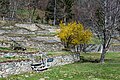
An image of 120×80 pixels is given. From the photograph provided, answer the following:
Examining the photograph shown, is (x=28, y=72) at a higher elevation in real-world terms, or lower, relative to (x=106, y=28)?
lower

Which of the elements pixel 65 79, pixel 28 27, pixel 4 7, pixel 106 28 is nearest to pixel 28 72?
pixel 65 79

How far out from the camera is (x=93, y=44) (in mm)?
64000

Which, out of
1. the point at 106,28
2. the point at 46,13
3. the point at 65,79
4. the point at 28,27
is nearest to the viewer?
the point at 65,79

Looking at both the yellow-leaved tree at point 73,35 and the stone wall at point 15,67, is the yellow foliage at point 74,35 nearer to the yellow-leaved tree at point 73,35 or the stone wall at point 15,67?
the yellow-leaved tree at point 73,35

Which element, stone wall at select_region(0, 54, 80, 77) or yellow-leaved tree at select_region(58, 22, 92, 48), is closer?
stone wall at select_region(0, 54, 80, 77)

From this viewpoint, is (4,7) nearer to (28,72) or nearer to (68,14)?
(68,14)

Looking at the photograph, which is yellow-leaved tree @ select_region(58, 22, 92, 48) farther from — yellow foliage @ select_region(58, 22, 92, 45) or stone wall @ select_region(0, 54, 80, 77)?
stone wall @ select_region(0, 54, 80, 77)

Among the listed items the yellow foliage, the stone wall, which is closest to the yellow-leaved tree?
the yellow foliage

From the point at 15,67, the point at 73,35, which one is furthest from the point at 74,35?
the point at 15,67

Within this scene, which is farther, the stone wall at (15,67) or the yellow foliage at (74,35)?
the yellow foliage at (74,35)

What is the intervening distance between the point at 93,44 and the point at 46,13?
3361 centimetres

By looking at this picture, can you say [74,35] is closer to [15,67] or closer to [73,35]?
[73,35]

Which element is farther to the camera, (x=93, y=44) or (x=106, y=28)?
(x=93, y=44)

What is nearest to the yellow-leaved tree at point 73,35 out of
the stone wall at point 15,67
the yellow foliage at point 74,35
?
the yellow foliage at point 74,35
